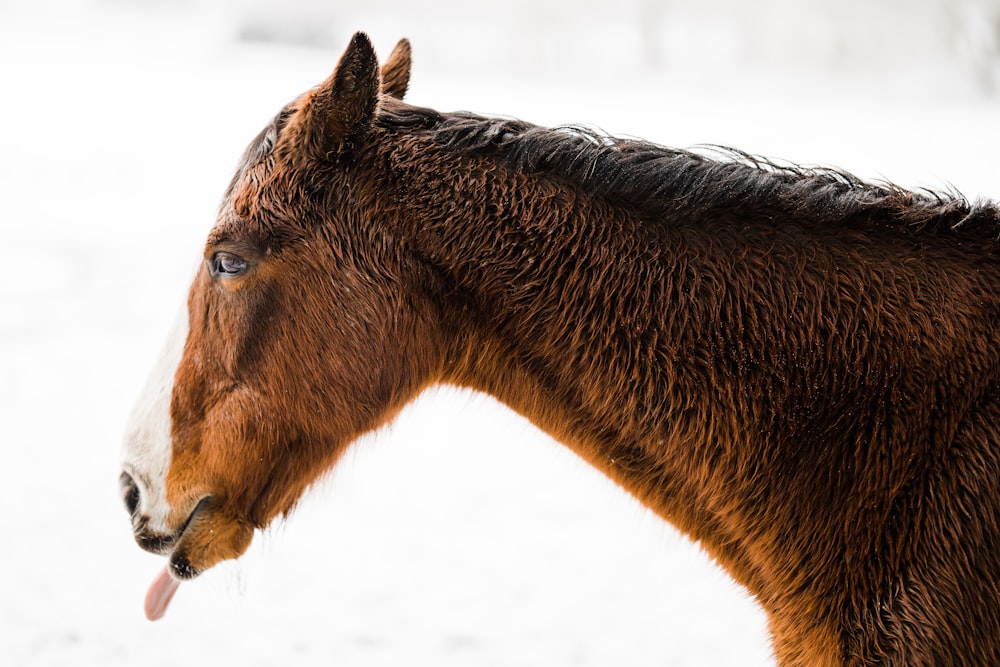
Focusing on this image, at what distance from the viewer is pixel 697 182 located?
5.46ft

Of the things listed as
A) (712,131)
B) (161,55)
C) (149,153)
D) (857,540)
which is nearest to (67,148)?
(149,153)

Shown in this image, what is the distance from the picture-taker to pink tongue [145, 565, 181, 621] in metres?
2.08

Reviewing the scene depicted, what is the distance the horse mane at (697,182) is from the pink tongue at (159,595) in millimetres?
1303

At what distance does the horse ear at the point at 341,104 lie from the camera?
1.63 metres

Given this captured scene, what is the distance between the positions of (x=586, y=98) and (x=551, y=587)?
6000 millimetres

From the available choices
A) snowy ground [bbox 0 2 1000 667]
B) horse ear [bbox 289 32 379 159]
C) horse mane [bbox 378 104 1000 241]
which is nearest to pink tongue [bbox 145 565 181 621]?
snowy ground [bbox 0 2 1000 667]

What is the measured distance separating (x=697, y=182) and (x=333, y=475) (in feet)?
3.61

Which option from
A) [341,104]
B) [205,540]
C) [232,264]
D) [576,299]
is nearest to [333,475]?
[205,540]

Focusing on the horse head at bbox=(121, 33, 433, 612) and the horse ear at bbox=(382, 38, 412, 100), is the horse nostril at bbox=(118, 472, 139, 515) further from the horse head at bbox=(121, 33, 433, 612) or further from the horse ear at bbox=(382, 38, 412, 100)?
the horse ear at bbox=(382, 38, 412, 100)

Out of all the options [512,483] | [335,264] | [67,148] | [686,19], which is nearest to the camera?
[335,264]

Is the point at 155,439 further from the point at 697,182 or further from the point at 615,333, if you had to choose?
the point at 697,182

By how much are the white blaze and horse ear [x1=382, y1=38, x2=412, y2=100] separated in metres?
0.79

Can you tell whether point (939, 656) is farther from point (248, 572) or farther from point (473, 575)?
point (248, 572)

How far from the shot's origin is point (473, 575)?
14.1ft
